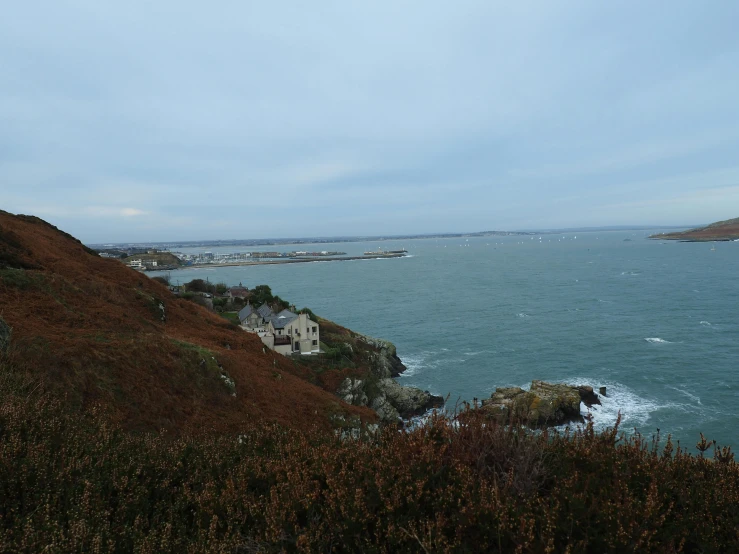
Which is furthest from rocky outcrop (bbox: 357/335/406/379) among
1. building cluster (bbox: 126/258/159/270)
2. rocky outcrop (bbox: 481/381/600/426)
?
building cluster (bbox: 126/258/159/270)

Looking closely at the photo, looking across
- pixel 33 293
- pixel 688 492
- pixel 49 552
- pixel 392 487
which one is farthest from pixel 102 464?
pixel 33 293

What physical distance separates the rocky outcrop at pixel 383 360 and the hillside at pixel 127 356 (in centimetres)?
1098

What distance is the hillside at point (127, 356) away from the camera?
13.1 metres

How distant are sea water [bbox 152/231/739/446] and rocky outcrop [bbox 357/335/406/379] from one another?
1.52 metres

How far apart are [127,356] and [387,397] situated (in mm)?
20774

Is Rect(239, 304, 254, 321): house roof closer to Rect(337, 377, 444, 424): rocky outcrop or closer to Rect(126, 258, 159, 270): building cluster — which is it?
Rect(337, 377, 444, 424): rocky outcrop

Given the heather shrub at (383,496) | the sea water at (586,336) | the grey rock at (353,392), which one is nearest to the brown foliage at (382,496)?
the heather shrub at (383,496)

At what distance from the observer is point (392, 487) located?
15.9 ft

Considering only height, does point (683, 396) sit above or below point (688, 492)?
below

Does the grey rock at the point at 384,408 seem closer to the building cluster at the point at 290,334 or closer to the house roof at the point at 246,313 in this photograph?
the building cluster at the point at 290,334

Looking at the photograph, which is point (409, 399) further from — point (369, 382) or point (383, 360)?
point (383, 360)

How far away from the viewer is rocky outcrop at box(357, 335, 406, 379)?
38094mm

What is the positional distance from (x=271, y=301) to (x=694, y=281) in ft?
260

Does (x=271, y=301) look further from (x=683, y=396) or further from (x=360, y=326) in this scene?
(x=683, y=396)
